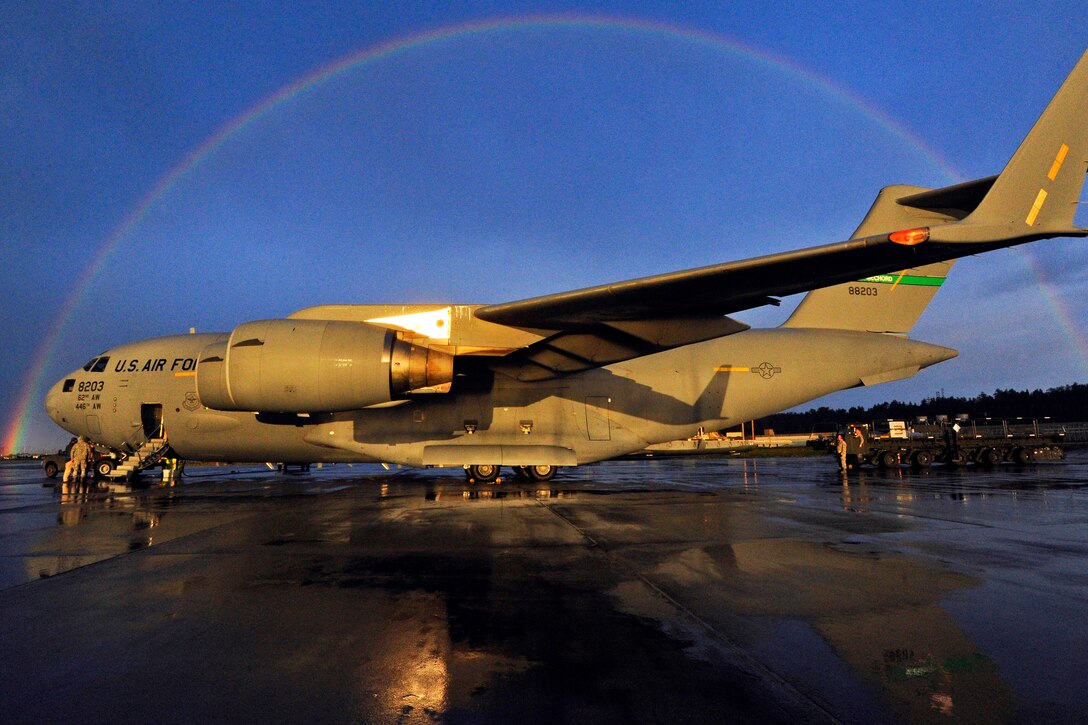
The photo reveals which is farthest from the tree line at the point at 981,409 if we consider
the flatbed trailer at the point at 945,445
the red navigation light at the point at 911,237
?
the red navigation light at the point at 911,237

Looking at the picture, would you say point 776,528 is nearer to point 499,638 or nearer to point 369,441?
point 499,638

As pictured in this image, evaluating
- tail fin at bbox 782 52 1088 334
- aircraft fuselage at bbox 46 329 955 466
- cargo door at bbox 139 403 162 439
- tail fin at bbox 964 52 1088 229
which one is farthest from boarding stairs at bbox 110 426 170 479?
tail fin at bbox 964 52 1088 229

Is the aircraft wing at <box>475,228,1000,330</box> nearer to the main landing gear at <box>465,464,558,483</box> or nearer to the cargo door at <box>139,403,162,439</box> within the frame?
the main landing gear at <box>465,464,558,483</box>

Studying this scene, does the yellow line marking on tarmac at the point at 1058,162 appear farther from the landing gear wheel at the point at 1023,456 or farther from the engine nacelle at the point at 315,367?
the landing gear wheel at the point at 1023,456

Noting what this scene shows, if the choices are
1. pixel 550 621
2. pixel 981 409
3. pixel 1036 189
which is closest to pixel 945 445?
pixel 1036 189

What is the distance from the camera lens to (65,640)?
11.8ft

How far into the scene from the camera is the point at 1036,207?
26.6 ft

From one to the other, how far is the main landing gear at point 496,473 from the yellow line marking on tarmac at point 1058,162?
11852 mm

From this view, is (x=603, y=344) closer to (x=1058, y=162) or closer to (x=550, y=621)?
(x=1058, y=162)

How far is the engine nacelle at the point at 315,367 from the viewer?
1085 centimetres

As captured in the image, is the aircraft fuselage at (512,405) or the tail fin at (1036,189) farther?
the aircraft fuselage at (512,405)

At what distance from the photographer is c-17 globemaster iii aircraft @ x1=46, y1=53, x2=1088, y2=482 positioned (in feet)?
27.9

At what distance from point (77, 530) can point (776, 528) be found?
989cm

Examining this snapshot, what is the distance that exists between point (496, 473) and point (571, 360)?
4.37 m
